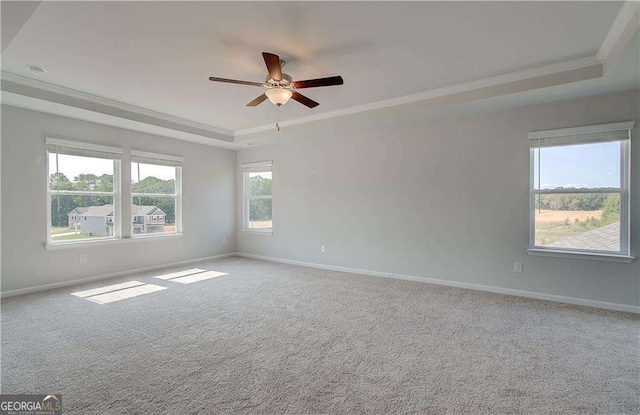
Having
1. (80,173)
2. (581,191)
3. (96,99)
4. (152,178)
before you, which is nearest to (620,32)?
(581,191)

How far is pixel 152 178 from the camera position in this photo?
564cm

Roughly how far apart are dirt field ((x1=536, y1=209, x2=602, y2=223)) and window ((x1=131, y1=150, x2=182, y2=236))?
6.10 meters

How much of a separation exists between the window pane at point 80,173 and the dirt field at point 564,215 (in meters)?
6.53

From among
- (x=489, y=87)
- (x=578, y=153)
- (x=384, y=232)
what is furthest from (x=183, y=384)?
(x=578, y=153)

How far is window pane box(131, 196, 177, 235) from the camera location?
548 cm

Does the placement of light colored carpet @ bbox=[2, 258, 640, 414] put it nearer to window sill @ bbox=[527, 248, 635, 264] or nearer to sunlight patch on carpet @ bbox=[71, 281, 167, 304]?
sunlight patch on carpet @ bbox=[71, 281, 167, 304]

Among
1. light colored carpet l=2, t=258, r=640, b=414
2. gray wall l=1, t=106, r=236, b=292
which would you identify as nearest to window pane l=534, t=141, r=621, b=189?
light colored carpet l=2, t=258, r=640, b=414

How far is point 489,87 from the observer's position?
3641 mm

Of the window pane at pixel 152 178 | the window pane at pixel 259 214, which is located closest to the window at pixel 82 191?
the window pane at pixel 152 178

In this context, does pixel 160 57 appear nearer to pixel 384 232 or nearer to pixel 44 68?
pixel 44 68

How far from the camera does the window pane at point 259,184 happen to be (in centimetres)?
666

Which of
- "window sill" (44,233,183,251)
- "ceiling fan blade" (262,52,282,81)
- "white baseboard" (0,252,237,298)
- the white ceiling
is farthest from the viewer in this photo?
"window sill" (44,233,183,251)

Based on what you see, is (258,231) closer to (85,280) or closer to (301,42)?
(85,280)

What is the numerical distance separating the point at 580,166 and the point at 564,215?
2.07ft
